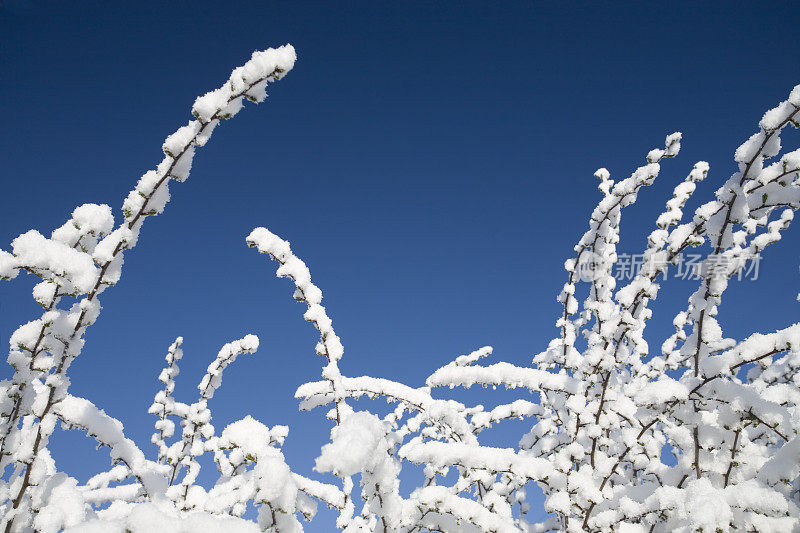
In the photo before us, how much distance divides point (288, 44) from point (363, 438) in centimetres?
145

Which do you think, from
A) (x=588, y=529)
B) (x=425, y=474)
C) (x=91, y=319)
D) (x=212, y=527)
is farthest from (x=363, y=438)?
(x=425, y=474)

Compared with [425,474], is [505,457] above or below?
below

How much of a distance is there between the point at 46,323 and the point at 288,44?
133 centimetres

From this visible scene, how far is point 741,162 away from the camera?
6.50 feet

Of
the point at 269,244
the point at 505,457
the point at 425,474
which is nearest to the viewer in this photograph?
the point at 269,244

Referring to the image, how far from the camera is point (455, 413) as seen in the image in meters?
2.53

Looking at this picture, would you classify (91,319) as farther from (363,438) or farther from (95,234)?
(363,438)

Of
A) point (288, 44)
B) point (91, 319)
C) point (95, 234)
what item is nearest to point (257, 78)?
point (288, 44)

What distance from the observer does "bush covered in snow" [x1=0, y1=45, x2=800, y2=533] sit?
4.70ft

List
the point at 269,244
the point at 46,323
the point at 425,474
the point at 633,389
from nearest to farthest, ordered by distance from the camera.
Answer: the point at 46,323, the point at 269,244, the point at 633,389, the point at 425,474

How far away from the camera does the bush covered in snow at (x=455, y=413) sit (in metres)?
1.43

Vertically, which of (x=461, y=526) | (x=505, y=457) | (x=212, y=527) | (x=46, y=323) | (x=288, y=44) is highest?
(x=288, y=44)

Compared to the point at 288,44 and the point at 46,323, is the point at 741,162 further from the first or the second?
the point at 46,323

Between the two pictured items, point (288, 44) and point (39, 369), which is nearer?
point (39, 369)
